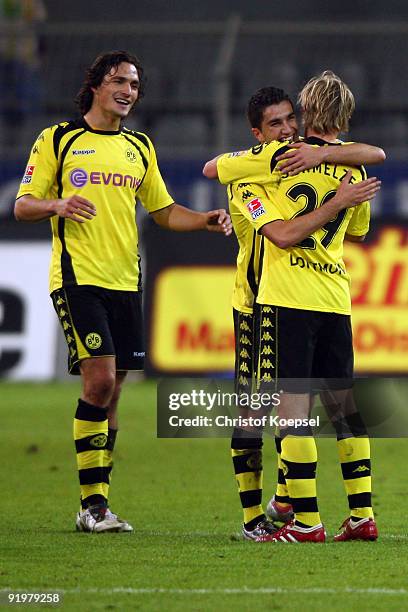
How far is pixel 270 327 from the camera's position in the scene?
5.77 meters

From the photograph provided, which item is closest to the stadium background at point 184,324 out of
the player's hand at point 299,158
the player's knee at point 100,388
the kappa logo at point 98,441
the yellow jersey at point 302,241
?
the kappa logo at point 98,441

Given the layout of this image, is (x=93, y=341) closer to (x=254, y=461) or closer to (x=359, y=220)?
(x=254, y=461)

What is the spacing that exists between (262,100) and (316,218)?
3.07ft

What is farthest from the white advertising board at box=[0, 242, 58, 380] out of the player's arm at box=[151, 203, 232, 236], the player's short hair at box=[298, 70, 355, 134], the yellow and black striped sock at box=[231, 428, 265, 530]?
the player's short hair at box=[298, 70, 355, 134]

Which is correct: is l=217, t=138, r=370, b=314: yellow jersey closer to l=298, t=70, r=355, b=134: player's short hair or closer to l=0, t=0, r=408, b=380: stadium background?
l=298, t=70, r=355, b=134: player's short hair

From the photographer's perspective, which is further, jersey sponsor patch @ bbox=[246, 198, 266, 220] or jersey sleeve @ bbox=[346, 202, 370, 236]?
jersey sleeve @ bbox=[346, 202, 370, 236]

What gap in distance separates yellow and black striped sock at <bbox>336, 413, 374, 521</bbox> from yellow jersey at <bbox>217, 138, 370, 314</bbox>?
0.52 metres

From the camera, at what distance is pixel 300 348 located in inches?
225

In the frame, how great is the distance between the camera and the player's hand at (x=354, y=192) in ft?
18.7

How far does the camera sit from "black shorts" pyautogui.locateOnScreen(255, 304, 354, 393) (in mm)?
5719

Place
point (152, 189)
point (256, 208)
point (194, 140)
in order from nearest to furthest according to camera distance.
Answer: point (256, 208) → point (152, 189) → point (194, 140)

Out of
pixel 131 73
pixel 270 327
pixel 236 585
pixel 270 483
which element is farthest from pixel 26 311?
pixel 236 585

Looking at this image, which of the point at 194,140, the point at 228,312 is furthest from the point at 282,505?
the point at 194,140

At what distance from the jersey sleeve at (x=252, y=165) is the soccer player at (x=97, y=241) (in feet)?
1.73
